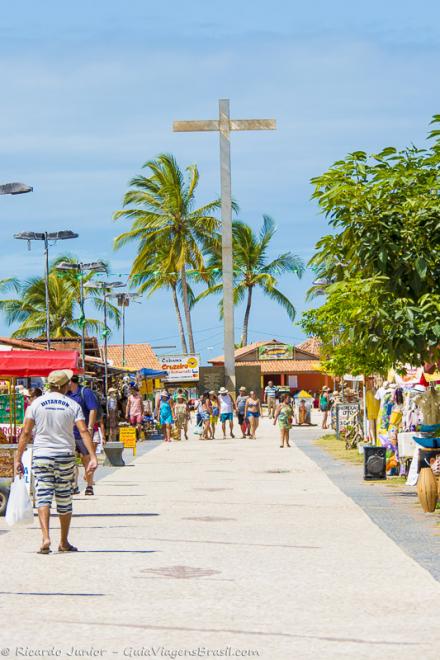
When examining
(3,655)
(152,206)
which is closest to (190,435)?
(152,206)

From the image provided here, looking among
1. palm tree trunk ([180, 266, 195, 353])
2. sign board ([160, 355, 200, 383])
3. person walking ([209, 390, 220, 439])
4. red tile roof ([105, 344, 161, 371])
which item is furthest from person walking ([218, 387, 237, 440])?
red tile roof ([105, 344, 161, 371])

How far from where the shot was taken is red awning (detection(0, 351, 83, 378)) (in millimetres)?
19359

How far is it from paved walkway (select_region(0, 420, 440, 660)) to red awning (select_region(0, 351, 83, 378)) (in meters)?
2.69

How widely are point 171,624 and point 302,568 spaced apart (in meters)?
2.96

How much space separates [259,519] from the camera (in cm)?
1491

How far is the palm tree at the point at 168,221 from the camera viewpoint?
63594 mm

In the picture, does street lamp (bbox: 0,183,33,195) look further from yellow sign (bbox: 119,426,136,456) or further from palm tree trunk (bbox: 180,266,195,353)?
palm tree trunk (bbox: 180,266,195,353)

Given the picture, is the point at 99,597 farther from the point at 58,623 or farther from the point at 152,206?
the point at 152,206

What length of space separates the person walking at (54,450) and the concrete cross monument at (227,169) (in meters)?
35.5

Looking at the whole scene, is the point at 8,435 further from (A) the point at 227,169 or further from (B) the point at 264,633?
(A) the point at 227,169

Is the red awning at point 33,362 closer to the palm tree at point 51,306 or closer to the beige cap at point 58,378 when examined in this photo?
the beige cap at point 58,378

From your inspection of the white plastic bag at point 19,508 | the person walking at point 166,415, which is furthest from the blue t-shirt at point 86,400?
the person walking at point 166,415

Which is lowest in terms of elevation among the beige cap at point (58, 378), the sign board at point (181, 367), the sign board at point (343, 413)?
the sign board at point (343, 413)

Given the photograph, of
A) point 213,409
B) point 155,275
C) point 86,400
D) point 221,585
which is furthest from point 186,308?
point 221,585
